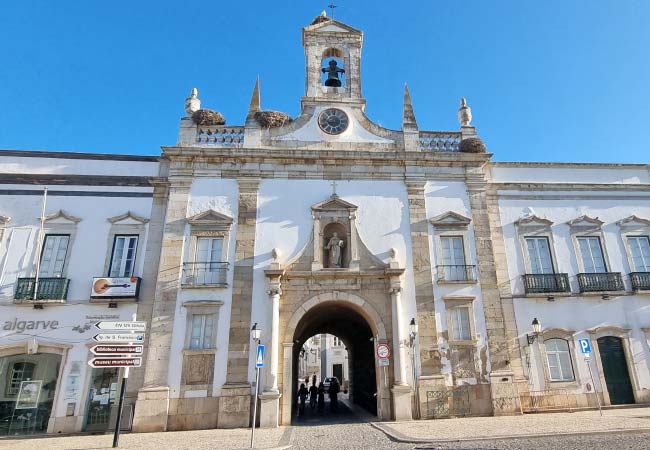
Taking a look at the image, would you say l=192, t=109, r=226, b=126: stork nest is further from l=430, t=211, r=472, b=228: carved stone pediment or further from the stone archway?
l=430, t=211, r=472, b=228: carved stone pediment

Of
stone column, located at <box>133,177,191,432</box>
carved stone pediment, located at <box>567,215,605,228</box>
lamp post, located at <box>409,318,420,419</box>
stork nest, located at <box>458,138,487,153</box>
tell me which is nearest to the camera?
stone column, located at <box>133,177,191,432</box>

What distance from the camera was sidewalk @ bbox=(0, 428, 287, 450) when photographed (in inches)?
348

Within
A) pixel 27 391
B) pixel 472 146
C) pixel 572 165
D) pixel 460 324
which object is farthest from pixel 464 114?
pixel 27 391

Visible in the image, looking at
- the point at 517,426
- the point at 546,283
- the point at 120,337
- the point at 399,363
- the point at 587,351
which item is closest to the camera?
the point at 120,337

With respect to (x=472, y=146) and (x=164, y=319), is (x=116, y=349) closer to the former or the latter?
(x=164, y=319)

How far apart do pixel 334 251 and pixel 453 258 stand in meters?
4.03

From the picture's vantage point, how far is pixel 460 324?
1309 cm

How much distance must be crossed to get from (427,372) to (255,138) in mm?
9693

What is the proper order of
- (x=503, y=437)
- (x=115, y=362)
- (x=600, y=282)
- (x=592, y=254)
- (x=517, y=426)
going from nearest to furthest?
(x=503, y=437) → (x=115, y=362) → (x=517, y=426) → (x=600, y=282) → (x=592, y=254)

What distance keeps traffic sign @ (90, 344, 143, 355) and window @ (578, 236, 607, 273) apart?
1428 centimetres

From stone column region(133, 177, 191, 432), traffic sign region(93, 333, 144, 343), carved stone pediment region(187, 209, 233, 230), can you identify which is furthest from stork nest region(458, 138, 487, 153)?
traffic sign region(93, 333, 144, 343)

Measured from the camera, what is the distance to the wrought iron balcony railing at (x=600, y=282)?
13812 millimetres

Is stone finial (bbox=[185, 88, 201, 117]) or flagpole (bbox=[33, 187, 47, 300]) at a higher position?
stone finial (bbox=[185, 88, 201, 117])

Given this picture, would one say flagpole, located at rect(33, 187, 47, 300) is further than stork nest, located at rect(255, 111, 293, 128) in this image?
No
